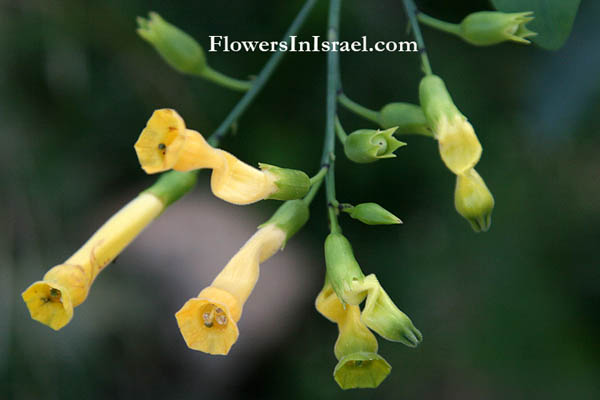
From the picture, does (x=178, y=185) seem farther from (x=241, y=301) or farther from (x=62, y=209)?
(x=62, y=209)

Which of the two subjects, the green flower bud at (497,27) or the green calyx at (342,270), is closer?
the green calyx at (342,270)

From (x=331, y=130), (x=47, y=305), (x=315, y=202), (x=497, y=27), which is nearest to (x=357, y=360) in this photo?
(x=331, y=130)

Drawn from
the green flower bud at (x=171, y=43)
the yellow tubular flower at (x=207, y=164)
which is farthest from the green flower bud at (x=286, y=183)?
the green flower bud at (x=171, y=43)

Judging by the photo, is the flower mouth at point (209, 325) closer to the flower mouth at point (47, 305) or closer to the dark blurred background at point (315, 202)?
the flower mouth at point (47, 305)

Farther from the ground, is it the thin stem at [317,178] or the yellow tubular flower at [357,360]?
the thin stem at [317,178]

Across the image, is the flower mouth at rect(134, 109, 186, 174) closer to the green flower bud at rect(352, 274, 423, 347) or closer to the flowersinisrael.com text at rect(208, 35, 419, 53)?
the green flower bud at rect(352, 274, 423, 347)
